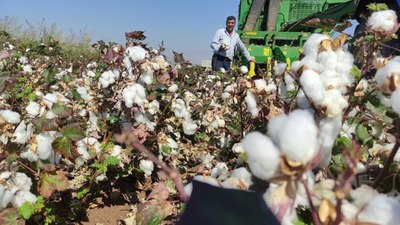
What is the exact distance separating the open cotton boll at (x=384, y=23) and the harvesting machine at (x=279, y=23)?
7.84m

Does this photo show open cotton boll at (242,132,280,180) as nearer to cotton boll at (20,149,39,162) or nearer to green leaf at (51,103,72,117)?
cotton boll at (20,149,39,162)

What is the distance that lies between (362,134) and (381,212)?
581 millimetres

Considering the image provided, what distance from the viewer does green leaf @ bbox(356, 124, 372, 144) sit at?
3.97 ft

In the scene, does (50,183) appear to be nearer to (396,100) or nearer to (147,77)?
(147,77)

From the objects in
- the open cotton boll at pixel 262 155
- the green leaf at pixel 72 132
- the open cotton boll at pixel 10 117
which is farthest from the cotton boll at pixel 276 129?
the green leaf at pixel 72 132

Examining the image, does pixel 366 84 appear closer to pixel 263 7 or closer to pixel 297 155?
pixel 297 155

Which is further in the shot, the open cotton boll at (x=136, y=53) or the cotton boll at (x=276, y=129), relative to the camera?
the open cotton boll at (x=136, y=53)

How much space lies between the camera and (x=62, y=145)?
1.81 m

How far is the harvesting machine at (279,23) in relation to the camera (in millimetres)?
9844

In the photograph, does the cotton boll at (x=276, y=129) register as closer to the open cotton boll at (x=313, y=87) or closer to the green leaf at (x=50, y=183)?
the open cotton boll at (x=313, y=87)

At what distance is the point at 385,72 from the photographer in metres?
0.88

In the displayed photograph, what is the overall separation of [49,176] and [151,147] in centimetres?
104

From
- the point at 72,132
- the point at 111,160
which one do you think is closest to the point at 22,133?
the point at 72,132

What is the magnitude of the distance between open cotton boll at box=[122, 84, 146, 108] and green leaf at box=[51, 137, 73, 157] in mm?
738
